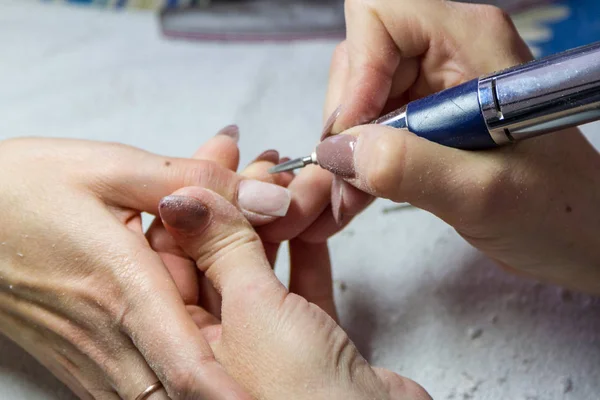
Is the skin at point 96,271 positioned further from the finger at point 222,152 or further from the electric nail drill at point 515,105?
the electric nail drill at point 515,105

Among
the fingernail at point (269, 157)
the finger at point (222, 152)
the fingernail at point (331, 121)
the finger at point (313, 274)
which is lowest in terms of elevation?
the finger at point (313, 274)

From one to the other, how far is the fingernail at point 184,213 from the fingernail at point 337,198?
0.44 ft

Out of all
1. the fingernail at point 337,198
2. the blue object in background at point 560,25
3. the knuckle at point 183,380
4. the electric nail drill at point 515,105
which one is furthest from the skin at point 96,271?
the blue object in background at point 560,25

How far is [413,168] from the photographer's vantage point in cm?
47

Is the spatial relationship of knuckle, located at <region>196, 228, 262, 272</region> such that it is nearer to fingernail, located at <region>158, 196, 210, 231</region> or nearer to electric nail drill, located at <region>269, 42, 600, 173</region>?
fingernail, located at <region>158, 196, 210, 231</region>

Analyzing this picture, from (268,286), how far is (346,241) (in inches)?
10.2

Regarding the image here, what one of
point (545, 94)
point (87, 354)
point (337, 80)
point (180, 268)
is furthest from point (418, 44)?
point (87, 354)

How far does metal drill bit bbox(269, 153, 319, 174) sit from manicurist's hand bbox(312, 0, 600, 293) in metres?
0.02

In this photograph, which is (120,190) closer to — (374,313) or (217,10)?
(374,313)

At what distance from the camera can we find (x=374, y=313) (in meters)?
0.65

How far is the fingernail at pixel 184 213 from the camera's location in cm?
53

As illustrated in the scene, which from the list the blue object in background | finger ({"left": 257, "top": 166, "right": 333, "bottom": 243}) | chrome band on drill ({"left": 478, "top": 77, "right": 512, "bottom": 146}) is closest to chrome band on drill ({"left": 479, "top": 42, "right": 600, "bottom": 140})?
chrome band on drill ({"left": 478, "top": 77, "right": 512, "bottom": 146})

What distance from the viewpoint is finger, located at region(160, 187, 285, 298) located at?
0.52 m

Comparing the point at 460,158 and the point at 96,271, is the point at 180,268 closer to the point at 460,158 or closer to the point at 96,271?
the point at 96,271
